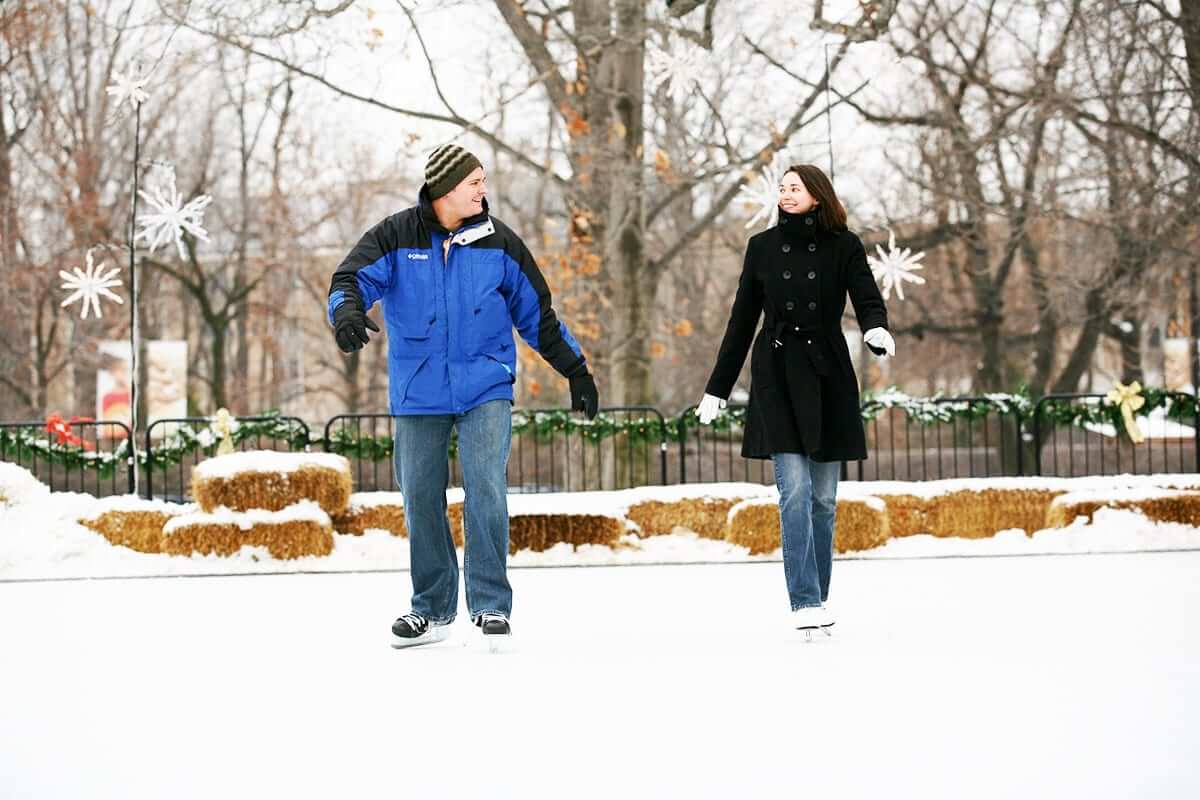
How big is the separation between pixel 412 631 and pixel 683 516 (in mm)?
4570

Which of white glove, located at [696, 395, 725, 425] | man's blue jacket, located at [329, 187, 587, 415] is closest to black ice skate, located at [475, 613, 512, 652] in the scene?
man's blue jacket, located at [329, 187, 587, 415]

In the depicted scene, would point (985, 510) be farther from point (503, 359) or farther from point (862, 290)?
point (503, 359)

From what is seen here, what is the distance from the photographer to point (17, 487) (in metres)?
9.51

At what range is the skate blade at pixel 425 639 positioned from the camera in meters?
4.96

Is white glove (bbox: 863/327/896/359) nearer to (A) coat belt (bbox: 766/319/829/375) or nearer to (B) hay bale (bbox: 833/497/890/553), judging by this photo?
(A) coat belt (bbox: 766/319/829/375)

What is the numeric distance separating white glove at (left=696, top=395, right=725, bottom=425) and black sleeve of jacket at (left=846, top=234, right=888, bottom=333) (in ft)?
1.99

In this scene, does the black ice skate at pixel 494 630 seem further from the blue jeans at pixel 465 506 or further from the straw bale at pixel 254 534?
the straw bale at pixel 254 534

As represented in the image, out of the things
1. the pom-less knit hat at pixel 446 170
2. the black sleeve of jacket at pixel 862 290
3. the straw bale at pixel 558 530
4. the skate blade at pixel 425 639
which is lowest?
the skate blade at pixel 425 639

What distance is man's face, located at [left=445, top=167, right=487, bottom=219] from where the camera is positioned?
5.07 metres

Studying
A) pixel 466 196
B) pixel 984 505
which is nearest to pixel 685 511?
pixel 984 505

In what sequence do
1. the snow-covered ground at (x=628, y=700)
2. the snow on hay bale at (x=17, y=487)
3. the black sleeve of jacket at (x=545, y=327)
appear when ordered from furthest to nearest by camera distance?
the snow on hay bale at (x=17, y=487) → the black sleeve of jacket at (x=545, y=327) → the snow-covered ground at (x=628, y=700)

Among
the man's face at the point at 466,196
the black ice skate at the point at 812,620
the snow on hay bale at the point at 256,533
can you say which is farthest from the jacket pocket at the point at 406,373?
the snow on hay bale at the point at 256,533

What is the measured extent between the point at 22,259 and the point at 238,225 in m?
6.08

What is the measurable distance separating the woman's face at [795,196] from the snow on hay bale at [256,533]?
4640 millimetres
